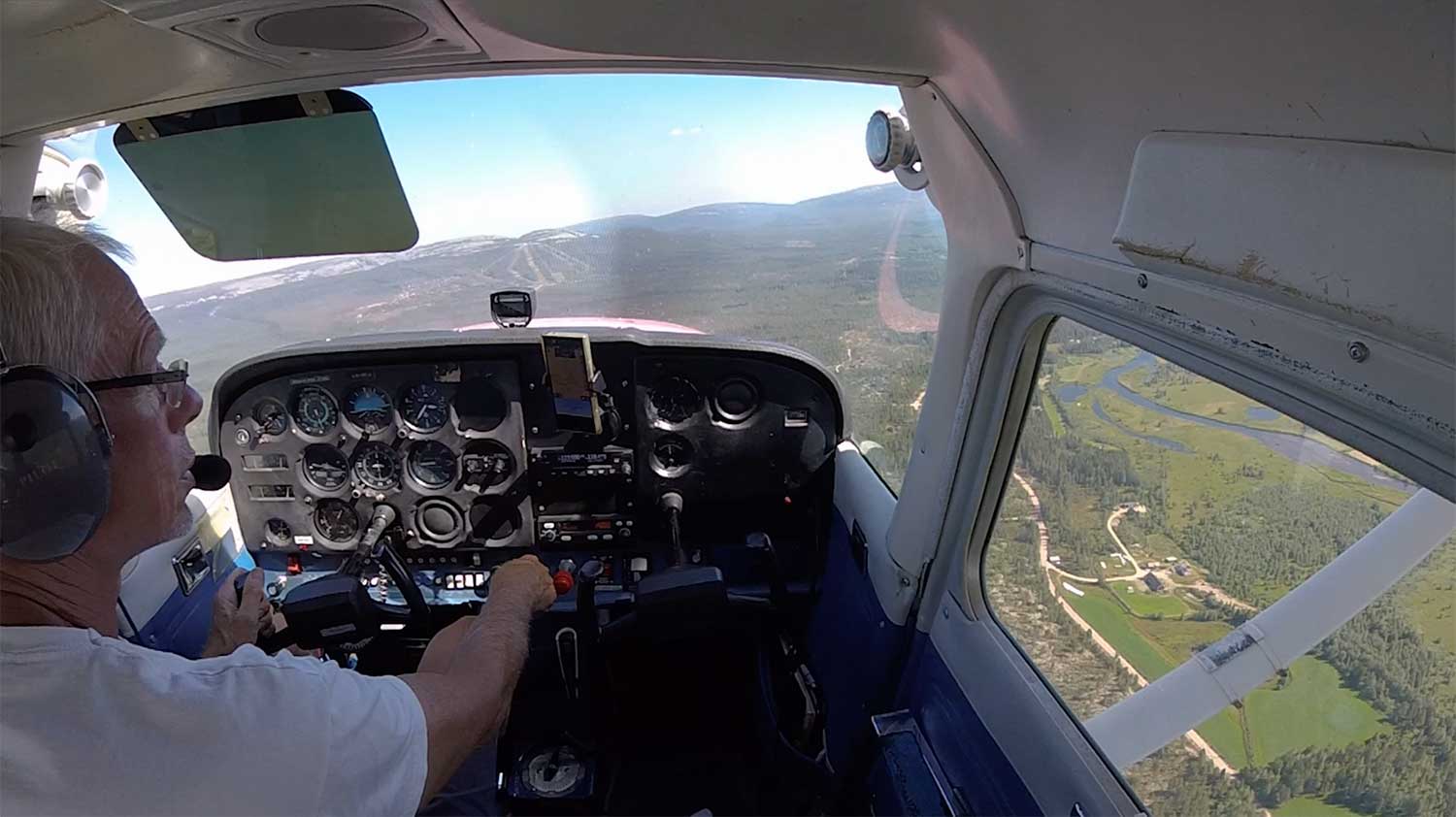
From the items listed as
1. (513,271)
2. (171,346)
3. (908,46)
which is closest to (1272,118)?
(908,46)

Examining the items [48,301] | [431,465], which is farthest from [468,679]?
[431,465]

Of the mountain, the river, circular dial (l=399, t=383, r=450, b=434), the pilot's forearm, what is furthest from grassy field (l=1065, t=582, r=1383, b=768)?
circular dial (l=399, t=383, r=450, b=434)

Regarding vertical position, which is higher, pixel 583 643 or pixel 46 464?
pixel 46 464

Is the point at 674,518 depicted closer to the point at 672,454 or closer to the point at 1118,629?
the point at 672,454

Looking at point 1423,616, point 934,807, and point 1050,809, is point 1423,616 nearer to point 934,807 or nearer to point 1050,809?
point 1050,809

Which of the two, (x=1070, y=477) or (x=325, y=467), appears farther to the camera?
(x=325, y=467)

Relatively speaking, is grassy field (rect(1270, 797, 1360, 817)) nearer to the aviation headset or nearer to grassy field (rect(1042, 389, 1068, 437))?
grassy field (rect(1042, 389, 1068, 437))
